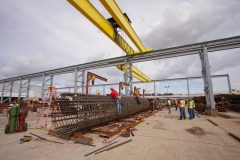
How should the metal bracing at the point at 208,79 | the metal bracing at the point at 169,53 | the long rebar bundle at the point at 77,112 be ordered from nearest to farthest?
the long rebar bundle at the point at 77,112 → the metal bracing at the point at 208,79 → the metal bracing at the point at 169,53

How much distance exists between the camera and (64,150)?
312 cm

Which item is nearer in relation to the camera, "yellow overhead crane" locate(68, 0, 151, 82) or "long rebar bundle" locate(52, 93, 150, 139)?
"long rebar bundle" locate(52, 93, 150, 139)

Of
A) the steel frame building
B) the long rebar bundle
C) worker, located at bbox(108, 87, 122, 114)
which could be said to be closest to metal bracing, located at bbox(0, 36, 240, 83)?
the steel frame building

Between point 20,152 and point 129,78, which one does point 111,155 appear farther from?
point 129,78

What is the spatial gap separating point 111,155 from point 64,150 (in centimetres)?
121

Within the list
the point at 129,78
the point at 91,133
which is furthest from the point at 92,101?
the point at 129,78

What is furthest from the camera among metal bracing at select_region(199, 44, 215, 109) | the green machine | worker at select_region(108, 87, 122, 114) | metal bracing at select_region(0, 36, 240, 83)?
metal bracing at select_region(0, 36, 240, 83)

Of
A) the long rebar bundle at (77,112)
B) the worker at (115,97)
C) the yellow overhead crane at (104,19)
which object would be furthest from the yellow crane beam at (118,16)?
the long rebar bundle at (77,112)

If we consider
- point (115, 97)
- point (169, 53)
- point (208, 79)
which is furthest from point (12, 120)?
point (208, 79)

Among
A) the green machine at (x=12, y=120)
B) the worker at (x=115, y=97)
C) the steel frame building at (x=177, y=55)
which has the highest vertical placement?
the steel frame building at (x=177, y=55)

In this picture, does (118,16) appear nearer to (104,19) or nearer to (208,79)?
(104,19)

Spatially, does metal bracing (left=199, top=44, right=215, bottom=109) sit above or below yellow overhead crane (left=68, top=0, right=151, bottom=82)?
below

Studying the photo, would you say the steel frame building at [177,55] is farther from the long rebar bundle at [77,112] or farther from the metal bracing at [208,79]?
the long rebar bundle at [77,112]

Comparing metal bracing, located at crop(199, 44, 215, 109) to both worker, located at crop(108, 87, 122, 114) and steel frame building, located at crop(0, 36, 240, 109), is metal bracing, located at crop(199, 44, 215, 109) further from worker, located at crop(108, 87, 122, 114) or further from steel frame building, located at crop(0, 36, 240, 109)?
worker, located at crop(108, 87, 122, 114)
